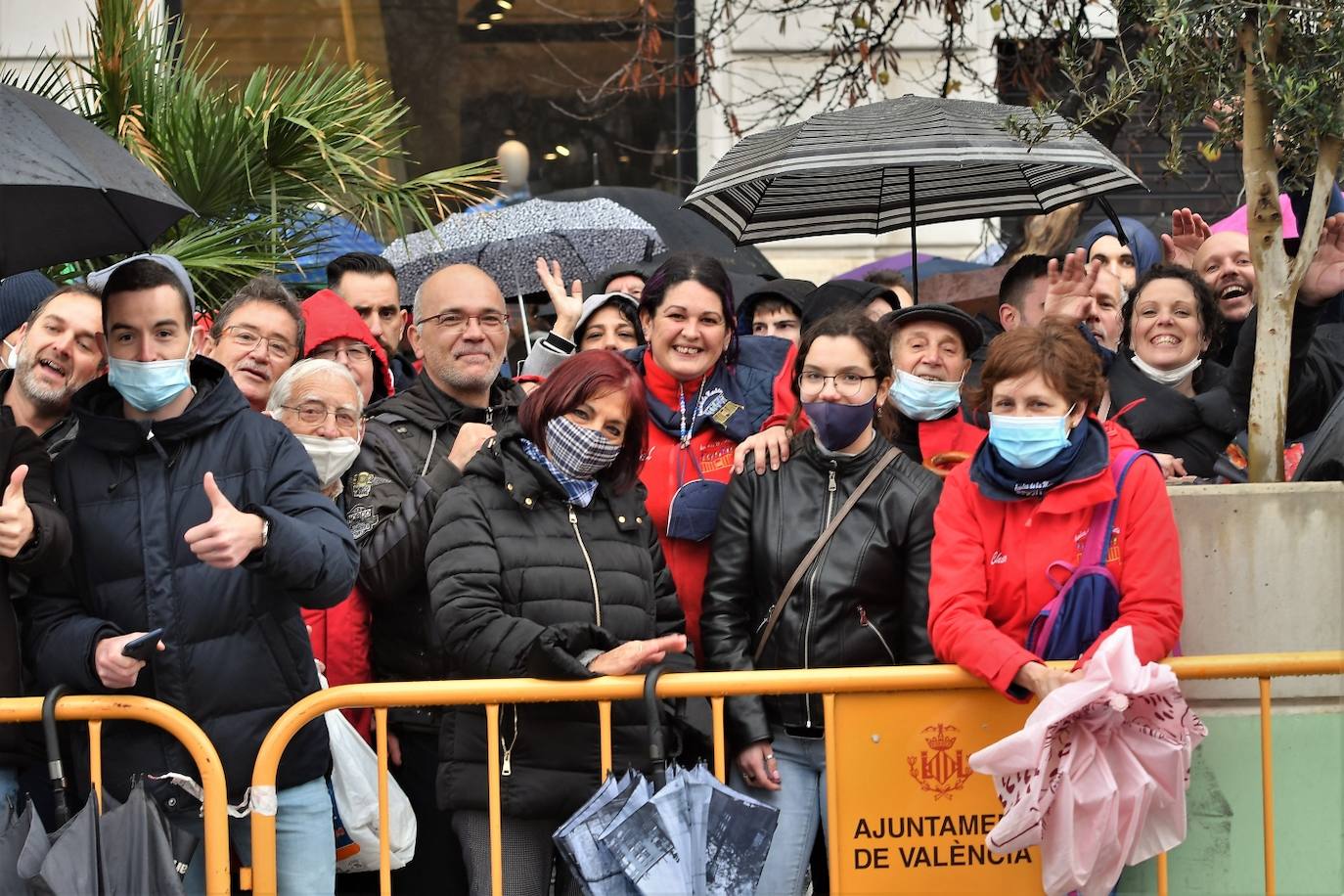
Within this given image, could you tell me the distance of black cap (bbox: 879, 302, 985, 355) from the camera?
5.25 meters

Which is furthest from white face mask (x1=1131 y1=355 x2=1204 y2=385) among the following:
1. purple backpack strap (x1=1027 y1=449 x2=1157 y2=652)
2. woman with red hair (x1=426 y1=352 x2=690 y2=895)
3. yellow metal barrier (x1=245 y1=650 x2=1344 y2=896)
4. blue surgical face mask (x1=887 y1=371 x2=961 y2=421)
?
woman with red hair (x1=426 y1=352 x2=690 y2=895)

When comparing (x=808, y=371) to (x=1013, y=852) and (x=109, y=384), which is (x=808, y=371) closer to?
(x=1013, y=852)

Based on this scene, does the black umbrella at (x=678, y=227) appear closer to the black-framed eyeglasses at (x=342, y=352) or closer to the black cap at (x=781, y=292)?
the black cap at (x=781, y=292)

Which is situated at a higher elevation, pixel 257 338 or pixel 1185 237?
pixel 1185 237

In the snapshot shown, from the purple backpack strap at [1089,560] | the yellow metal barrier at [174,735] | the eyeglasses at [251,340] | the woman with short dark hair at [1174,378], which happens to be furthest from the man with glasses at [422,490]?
the woman with short dark hair at [1174,378]

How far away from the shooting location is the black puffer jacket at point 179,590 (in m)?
4.01

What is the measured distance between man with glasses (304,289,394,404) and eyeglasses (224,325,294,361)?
25cm

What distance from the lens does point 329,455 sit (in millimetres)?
4910

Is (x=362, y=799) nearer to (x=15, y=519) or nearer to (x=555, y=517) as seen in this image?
(x=555, y=517)

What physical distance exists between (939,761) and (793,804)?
1.47 feet

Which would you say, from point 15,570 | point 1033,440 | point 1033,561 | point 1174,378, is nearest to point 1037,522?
point 1033,561

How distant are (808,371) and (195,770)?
1947mm

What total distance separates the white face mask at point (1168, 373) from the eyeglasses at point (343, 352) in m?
2.63

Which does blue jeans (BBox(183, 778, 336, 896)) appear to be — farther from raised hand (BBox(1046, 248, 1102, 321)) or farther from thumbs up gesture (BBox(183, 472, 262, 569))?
raised hand (BBox(1046, 248, 1102, 321))
